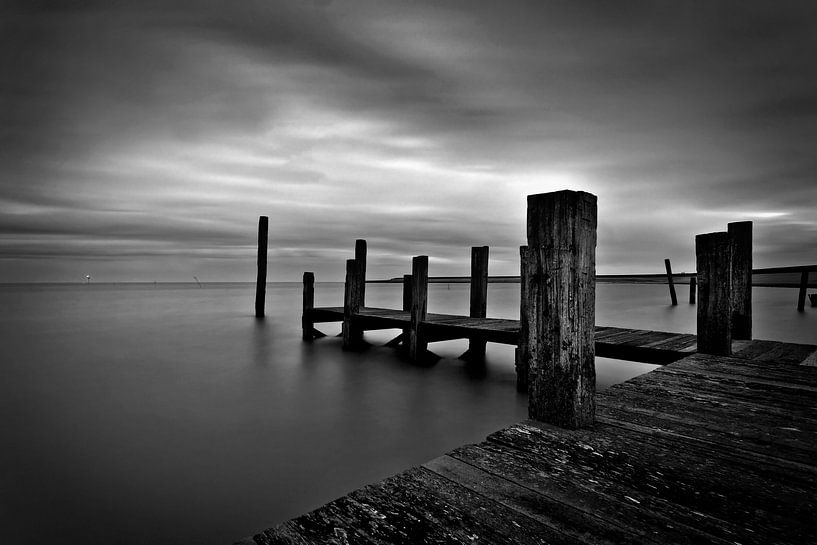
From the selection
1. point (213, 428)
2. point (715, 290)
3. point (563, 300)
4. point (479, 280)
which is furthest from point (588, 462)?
point (479, 280)

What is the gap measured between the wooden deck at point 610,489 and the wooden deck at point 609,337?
3.05 meters

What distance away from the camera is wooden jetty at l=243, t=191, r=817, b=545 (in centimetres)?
125

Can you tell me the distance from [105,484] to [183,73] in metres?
9.79

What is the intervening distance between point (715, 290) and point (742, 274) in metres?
1.75

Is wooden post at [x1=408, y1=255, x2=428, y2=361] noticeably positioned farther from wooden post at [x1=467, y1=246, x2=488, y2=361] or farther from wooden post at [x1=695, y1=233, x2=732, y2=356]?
wooden post at [x1=695, y1=233, x2=732, y2=356]

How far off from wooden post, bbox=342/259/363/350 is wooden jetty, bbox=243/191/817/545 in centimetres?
750

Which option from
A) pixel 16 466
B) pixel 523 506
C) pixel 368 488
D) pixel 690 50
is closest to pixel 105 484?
pixel 16 466

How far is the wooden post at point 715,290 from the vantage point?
13.3 ft

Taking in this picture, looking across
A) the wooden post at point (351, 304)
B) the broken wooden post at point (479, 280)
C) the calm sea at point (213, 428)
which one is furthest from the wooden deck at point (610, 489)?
A: the wooden post at point (351, 304)

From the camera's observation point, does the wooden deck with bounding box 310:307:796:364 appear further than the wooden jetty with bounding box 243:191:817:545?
Yes

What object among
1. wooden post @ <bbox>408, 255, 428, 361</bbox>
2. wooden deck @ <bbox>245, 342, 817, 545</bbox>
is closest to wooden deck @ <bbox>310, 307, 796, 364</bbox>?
wooden post @ <bbox>408, 255, 428, 361</bbox>

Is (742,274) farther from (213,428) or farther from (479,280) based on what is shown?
(213,428)

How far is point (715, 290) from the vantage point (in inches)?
161

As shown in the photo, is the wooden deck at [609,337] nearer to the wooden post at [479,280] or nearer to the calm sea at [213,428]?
the wooden post at [479,280]
